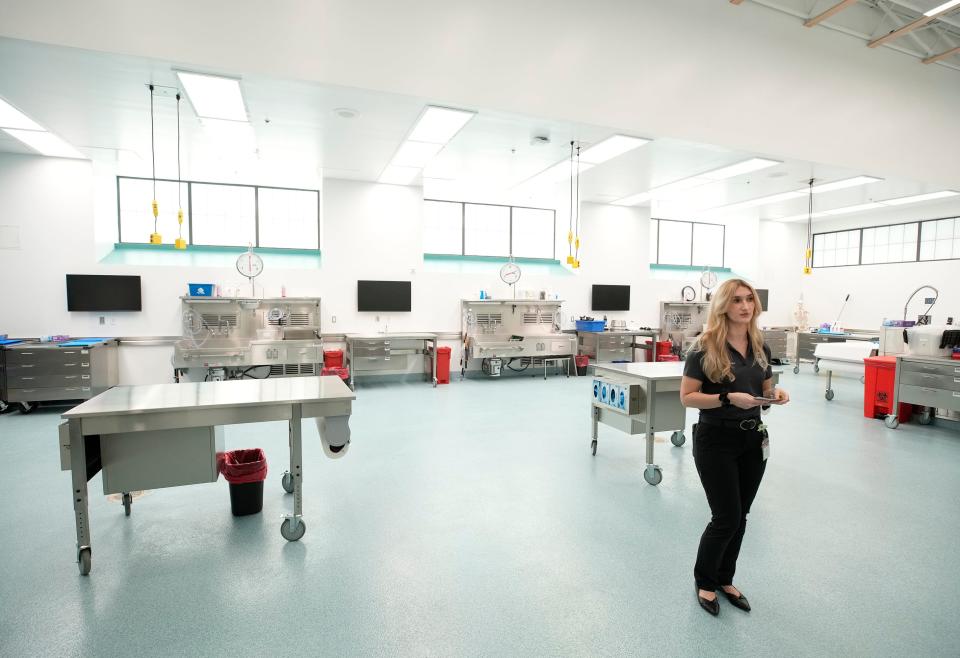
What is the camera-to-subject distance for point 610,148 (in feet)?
20.5

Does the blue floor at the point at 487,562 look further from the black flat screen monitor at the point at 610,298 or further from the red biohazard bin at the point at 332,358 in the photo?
the black flat screen monitor at the point at 610,298

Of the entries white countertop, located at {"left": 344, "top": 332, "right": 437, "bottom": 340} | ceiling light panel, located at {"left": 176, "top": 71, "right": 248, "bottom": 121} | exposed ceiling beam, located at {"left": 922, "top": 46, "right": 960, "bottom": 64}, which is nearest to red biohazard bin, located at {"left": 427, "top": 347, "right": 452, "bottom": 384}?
white countertop, located at {"left": 344, "top": 332, "right": 437, "bottom": 340}

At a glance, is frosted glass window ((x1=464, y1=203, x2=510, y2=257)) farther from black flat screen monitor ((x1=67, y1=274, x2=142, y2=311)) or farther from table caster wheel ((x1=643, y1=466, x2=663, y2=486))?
table caster wheel ((x1=643, y1=466, x2=663, y2=486))

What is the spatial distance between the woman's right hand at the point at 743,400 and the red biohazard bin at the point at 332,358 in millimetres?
6399

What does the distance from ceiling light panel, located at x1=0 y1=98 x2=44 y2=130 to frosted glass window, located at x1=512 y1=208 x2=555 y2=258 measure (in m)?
7.11

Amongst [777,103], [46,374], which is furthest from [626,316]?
[46,374]

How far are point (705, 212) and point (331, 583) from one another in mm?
10362

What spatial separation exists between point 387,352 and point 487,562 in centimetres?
524

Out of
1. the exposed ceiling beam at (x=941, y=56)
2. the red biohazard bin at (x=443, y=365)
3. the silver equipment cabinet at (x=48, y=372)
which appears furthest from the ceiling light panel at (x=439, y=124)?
the exposed ceiling beam at (x=941, y=56)

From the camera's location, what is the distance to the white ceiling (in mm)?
4312

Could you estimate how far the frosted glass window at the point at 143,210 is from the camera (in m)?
7.46

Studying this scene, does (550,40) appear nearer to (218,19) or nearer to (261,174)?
(218,19)

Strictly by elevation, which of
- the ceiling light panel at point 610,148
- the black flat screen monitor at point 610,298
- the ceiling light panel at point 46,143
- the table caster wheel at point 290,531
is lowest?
the table caster wheel at point 290,531

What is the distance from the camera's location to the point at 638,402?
12.2 ft
